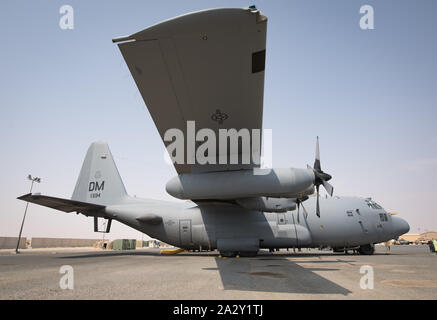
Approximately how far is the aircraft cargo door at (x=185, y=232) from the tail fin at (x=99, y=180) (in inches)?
235

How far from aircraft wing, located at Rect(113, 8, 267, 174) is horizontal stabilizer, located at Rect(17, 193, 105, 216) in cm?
1155

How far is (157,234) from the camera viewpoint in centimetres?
1788

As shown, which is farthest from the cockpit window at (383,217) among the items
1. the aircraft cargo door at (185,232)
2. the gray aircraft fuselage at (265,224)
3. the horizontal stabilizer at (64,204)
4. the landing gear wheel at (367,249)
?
the horizontal stabilizer at (64,204)

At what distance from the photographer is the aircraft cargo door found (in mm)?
17203

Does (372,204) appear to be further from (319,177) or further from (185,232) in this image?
(185,232)

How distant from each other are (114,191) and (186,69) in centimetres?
A: 1686

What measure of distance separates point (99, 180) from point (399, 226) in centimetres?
2254

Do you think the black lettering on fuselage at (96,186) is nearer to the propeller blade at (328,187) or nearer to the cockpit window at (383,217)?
the propeller blade at (328,187)

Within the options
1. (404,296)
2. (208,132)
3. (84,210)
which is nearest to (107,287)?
(208,132)

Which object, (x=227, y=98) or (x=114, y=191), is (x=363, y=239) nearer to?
(x=227, y=98)

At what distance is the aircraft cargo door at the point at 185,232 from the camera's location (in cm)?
1720
